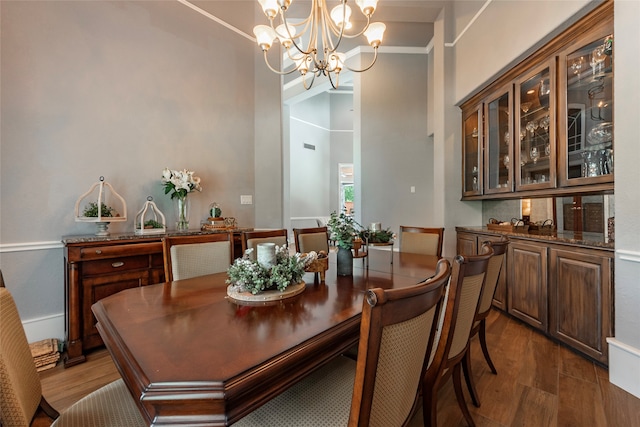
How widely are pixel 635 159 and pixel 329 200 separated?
24.0 feet

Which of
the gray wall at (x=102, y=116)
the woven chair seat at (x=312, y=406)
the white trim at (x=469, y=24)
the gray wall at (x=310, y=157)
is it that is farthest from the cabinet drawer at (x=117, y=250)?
the gray wall at (x=310, y=157)

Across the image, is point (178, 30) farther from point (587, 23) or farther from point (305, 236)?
point (587, 23)

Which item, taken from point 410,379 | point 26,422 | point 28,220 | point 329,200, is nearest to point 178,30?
point 28,220

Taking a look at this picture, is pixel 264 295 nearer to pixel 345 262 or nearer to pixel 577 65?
pixel 345 262

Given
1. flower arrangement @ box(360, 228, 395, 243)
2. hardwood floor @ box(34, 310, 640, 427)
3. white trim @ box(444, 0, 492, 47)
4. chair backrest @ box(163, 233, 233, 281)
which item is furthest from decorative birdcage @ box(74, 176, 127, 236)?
white trim @ box(444, 0, 492, 47)

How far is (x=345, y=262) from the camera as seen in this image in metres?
1.66

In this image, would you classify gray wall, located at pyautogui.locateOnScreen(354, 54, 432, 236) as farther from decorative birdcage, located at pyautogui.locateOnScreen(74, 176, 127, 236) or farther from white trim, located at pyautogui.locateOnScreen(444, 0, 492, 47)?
decorative birdcage, located at pyautogui.locateOnScreen(74, 176, 127, 236)

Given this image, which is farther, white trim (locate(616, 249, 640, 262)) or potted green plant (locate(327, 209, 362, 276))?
white trim (locate(616, 249, 640, 262))

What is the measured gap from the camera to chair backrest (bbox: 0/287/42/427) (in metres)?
0.71

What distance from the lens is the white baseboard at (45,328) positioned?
229 centimetres

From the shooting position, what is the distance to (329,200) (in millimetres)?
8844

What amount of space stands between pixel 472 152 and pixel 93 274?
4.18 metres

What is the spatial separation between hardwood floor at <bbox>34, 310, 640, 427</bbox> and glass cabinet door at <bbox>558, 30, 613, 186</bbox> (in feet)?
4.39

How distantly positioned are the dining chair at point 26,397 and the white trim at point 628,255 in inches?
101
